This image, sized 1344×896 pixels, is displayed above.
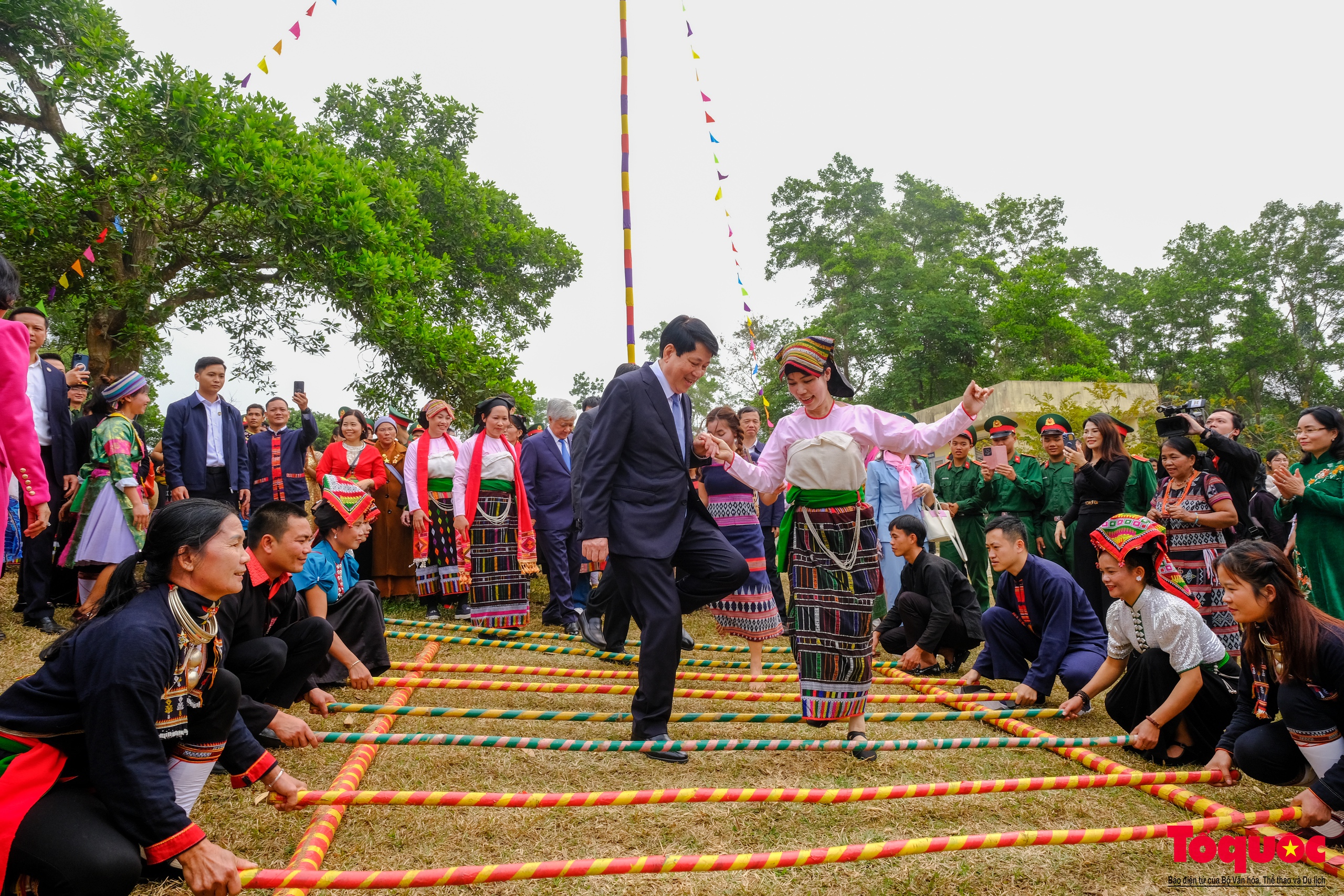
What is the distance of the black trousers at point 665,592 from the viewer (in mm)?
3518

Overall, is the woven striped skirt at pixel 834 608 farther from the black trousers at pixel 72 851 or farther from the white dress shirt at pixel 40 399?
the white dress shirt at pixel 40 399

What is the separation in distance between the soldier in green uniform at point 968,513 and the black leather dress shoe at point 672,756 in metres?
4.57

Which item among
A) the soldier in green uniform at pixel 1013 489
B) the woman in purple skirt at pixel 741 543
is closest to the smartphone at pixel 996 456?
the soldier in green uniform at pixel 1013 489

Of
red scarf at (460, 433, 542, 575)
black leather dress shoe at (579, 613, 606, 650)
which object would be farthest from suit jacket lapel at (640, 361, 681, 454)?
red scarf at (460, 433, 542, 575)

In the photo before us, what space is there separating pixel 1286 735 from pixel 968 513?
467 cm

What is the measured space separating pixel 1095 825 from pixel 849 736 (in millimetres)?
1068

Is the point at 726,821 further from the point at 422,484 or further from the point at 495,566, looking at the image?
the point at 422,484

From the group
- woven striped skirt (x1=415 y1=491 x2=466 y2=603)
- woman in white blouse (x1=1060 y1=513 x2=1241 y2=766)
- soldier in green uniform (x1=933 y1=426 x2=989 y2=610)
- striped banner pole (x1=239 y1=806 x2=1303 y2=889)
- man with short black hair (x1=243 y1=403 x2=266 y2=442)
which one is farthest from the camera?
man with short black hair (x1=243 y1=403 x2=266 y2=442)

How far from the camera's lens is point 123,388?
5.34 metres

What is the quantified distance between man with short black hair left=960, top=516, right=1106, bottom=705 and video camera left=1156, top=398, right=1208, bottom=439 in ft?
4.28

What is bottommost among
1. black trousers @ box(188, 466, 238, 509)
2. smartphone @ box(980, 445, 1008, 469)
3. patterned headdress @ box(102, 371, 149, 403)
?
black trousers @ box(188, 466, 238, 509)

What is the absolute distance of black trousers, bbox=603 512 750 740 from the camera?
352cm

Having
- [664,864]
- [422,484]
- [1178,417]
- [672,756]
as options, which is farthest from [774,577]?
[664,864]

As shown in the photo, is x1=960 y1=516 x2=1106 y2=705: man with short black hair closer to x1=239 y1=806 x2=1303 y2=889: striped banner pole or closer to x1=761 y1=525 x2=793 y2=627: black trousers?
x1=239 y1=806 x2=1303 y2=889: striped banner pole
